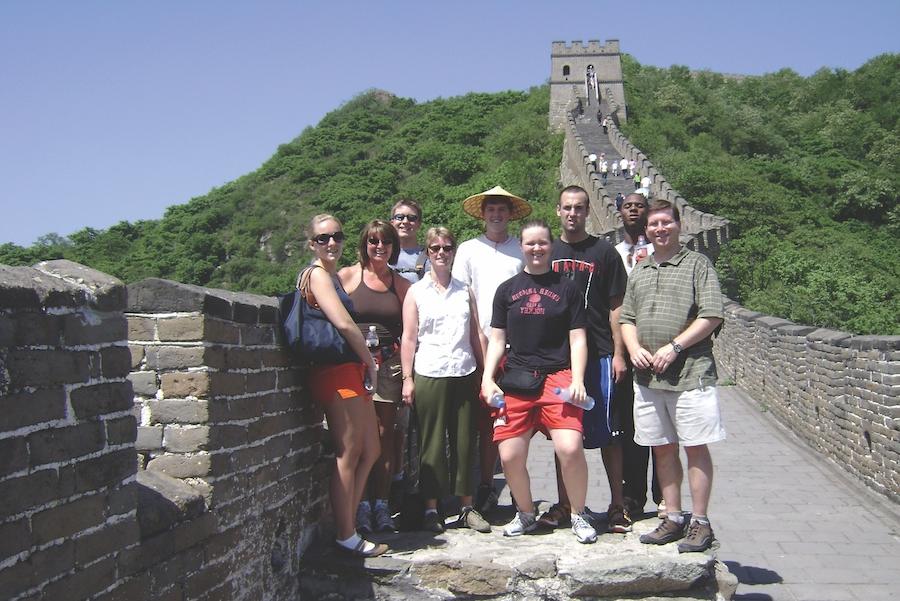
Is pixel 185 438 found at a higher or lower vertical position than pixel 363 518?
higher

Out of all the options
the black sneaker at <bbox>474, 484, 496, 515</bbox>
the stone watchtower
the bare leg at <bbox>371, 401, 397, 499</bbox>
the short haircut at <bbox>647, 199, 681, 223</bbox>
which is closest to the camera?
the short haircut at <bbox>647, 199, 681, 223</bbox>

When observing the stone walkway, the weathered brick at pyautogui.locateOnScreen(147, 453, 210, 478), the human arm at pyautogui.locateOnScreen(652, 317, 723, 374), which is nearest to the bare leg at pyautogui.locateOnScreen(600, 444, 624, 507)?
the human arm at pyautogui.locateOnScreen(652, 317, 723, 374)

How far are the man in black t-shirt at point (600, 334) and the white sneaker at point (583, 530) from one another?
0.78ft

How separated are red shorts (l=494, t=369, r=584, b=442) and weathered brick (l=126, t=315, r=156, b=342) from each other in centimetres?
198

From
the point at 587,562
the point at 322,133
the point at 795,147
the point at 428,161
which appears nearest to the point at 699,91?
the point at 795,147

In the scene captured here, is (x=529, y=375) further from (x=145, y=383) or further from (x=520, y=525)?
(x=145, y=383)

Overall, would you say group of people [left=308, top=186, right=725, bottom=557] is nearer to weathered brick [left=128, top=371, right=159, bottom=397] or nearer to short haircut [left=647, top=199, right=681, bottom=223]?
short haircut [left=647, top=199, right=681, bottom=223]

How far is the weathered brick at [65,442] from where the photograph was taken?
2.35 meters

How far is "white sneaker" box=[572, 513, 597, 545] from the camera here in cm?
450

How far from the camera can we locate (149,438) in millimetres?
3480

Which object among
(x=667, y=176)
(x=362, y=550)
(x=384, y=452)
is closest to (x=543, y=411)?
(x=384, y=452)

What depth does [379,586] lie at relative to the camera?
424 cm

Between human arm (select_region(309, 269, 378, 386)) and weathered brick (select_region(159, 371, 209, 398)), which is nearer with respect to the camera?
weathered brick (select_region(159, 371, 209, 398))

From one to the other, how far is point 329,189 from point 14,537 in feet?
238
